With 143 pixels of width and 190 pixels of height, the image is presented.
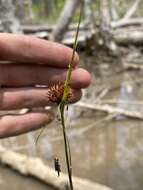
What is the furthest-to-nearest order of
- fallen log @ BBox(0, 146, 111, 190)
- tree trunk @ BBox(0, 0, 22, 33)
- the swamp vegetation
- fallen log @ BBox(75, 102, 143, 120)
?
tree trunk @ BBox(0, 0, 22, 33), fallen log @ BBox(75, 102, 143, 120), the swamp vegetation, fallen log @ BBox(0, 146, 111, 190)

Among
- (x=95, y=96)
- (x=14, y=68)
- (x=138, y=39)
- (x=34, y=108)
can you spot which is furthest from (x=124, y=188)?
(x=138, y=39)

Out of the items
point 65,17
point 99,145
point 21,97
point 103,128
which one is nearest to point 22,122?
point 21,97

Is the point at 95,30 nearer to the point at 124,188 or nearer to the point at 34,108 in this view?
the point at 124,188

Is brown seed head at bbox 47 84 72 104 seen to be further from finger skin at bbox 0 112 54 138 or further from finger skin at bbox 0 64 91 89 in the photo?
finger skin at bbox 0 112 54 138

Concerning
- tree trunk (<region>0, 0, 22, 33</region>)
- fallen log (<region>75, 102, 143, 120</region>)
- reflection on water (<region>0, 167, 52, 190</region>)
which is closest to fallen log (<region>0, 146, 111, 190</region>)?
reflection on water (<region>0, 167, 52, 190</region>)

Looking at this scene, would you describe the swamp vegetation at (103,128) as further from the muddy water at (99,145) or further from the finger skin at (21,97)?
the finger skin at (21,97)

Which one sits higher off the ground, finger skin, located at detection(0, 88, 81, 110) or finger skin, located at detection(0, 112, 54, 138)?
finger skin, located at detection(0, 88, 81, 110)
